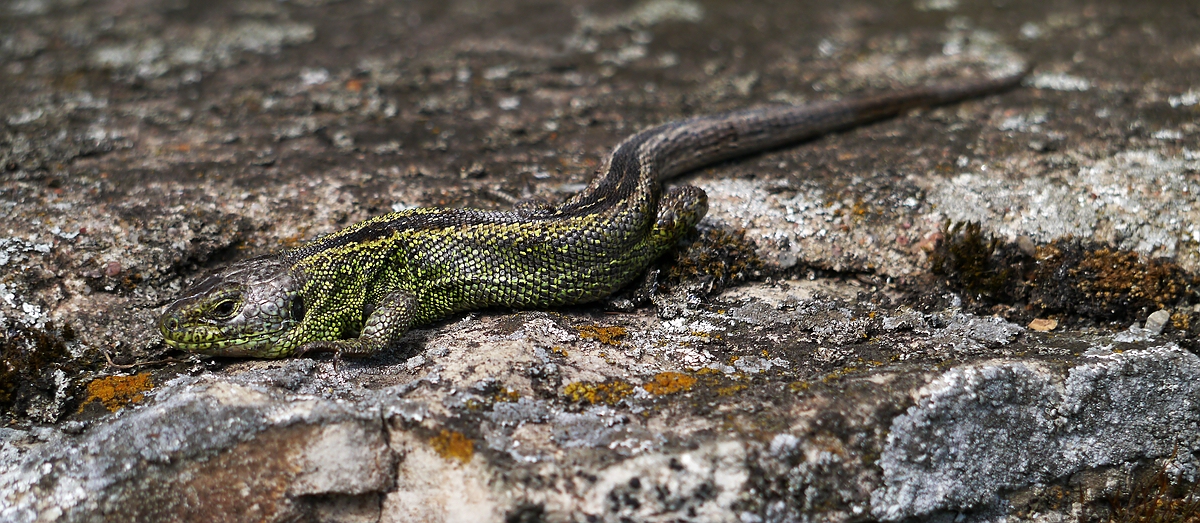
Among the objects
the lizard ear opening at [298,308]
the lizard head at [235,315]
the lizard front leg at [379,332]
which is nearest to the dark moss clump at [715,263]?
the lizard front leg at [379,332]

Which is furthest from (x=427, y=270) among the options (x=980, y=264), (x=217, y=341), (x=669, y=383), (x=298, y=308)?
(x=980, y=264)

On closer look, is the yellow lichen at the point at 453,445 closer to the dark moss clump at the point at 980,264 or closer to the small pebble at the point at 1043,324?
the dark moss clump at the point at 980,264

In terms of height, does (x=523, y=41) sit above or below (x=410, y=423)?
above

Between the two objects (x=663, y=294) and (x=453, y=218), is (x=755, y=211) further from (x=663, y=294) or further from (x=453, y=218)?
(x=453, y=218)

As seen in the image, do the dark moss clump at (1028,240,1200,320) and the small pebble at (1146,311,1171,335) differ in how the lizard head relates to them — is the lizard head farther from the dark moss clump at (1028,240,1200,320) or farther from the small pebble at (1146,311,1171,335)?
the small pebble at (1146,311,1171,335)

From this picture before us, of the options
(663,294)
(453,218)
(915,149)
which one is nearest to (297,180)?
(453,218)

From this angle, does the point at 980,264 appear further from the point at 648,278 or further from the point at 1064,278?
the point at 648,278
